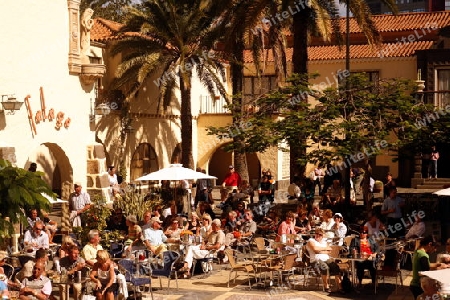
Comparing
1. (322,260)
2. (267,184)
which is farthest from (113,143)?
(322,260)

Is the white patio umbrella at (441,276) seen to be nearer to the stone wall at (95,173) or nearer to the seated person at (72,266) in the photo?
the seated person at (72,266)

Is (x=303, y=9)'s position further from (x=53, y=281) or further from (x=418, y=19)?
(x=418, y=19)

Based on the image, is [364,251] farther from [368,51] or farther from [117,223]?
[368,51]

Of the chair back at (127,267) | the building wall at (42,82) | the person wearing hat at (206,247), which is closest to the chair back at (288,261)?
the person wearing hat at (206,247)

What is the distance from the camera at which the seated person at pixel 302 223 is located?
1753 cm

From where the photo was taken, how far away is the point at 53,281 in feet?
41.3

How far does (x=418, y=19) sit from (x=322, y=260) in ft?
103

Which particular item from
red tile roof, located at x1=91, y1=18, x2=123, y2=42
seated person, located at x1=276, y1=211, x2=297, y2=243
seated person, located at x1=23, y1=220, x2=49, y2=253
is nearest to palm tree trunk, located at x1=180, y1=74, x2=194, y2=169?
red tile roof, located at x1=91, y1=18, x2=123, y2=42

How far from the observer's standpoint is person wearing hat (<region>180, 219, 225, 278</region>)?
15.5 m

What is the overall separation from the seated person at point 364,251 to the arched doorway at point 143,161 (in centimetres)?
1921

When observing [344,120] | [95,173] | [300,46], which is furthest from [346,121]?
[95,173]

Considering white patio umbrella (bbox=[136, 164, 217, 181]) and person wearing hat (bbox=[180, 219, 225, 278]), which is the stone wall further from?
person wearing hat (bbox=[180, 219, 225, 278])

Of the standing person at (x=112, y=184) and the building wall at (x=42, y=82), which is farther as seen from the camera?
the standing person at (x=112, y=184)

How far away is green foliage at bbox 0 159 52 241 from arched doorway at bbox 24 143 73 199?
9837mm
